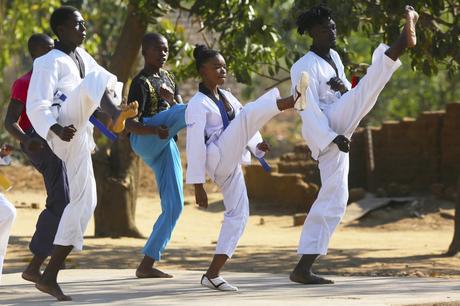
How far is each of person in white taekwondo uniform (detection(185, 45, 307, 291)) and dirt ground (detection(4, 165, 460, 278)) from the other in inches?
86.1

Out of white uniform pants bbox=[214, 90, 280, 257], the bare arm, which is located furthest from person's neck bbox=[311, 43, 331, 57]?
the bare arm

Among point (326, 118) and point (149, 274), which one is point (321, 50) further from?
point (149, 274)

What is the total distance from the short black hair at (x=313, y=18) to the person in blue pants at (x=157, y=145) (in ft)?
3.24

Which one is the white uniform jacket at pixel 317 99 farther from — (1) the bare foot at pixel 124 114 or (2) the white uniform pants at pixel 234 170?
(1) the bare foot at pixel 124 114

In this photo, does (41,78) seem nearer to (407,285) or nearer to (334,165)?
(334,165)

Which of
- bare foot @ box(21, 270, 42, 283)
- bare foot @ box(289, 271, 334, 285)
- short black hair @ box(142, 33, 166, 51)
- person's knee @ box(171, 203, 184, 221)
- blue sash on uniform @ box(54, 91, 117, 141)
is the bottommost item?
bare foot @ box(289, 271, 334, 285)

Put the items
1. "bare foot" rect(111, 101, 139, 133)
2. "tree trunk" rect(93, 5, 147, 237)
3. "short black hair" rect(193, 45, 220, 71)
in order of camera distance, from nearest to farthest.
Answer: "bare foot" rect(111, 101, 139, 133) → "short black hair" rect(193, 45, 220, 71) → "tree trunk" rect(93, 5, 147, 237)

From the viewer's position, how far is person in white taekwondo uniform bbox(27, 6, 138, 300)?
669 centimetres

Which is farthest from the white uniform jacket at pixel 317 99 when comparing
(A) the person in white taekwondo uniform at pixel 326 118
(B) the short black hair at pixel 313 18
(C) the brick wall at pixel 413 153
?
(C) the brick wall at pixel 413 153

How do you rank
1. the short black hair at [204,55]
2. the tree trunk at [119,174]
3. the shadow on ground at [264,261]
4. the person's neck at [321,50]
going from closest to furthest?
the short black hair at [204,55] → the person's neck at [321,50] → the shadow on ground at [264,261] → the tree trunk at [119,174]

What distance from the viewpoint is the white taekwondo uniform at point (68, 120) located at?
22.2 ft

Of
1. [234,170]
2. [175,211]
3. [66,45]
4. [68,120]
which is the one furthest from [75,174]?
[175,211]

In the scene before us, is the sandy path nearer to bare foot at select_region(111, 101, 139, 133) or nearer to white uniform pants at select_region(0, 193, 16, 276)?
white uniform pants at select_region(0, 193, 16, 276)

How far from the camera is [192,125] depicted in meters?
7.38
